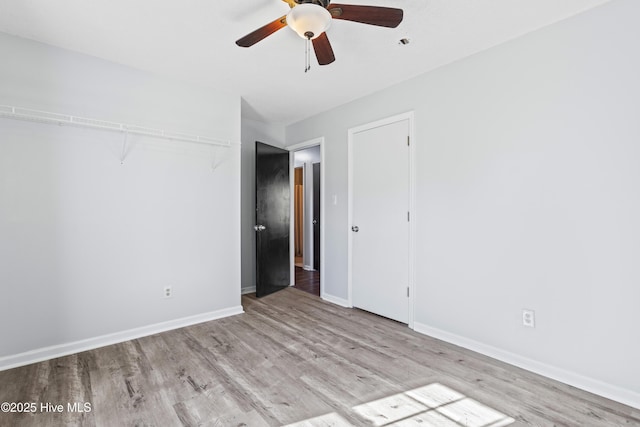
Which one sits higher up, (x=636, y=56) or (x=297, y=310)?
(x=636, y=56)

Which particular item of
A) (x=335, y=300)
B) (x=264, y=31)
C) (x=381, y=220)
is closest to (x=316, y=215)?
(x=335, y=300)

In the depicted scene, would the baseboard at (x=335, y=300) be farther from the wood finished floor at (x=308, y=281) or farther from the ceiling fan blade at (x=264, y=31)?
the ceiling fan blade at (x=264, y=31)

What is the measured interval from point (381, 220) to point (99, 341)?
113 inches

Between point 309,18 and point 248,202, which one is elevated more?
point 309,18

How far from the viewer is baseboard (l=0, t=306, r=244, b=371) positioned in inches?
91.1

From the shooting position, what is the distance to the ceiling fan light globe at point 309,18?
163 centimetres

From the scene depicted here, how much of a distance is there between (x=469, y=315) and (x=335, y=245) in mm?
1785

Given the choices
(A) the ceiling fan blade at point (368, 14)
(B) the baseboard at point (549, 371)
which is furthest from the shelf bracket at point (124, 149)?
(B) the baseboard at point (549, 371)

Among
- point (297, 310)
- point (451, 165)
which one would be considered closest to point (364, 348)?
point (297, 310)

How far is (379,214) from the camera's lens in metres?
3.40

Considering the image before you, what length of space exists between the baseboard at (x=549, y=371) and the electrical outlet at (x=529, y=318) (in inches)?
9.9

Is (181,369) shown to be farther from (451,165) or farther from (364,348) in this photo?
(451,165)

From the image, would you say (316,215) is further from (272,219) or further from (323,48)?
(323,48)

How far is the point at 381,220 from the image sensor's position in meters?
3.38
